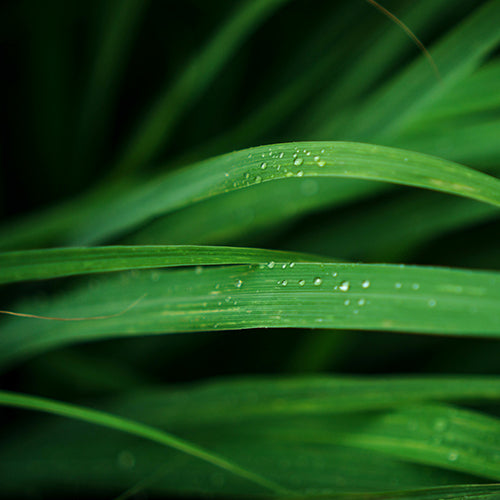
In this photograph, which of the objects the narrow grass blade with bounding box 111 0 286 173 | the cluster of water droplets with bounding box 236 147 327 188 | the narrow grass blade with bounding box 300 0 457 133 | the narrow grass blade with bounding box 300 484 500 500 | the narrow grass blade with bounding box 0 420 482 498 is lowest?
the narrow grass blade with bounding box 300 484 500 500

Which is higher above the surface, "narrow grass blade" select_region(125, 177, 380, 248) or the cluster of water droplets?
"narrow grass blade" select_region(125, 177, 380, 248)

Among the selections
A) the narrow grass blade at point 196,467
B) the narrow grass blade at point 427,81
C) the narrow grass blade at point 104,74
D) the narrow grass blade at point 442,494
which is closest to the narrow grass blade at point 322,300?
the narrow grass blade at point 442,494

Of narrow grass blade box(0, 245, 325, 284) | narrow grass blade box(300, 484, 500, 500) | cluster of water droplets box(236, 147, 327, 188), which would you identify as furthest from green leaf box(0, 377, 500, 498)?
cluster of water droplets box(236, 147, 327, 188)

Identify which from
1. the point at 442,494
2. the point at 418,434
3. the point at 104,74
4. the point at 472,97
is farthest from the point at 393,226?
the point at 104,74

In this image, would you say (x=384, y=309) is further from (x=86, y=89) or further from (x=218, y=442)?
(x=86, y=89)

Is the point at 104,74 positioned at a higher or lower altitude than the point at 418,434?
higher

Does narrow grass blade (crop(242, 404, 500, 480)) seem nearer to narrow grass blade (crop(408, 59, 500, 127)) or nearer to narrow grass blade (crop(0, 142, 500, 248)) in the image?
narrow grass blade (crop(0, 142, 500, 248))

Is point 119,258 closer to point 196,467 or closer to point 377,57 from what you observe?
point 196,467

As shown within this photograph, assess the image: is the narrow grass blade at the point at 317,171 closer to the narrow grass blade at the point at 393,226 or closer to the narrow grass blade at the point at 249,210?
the narrow grass blade at the point at 249,210
